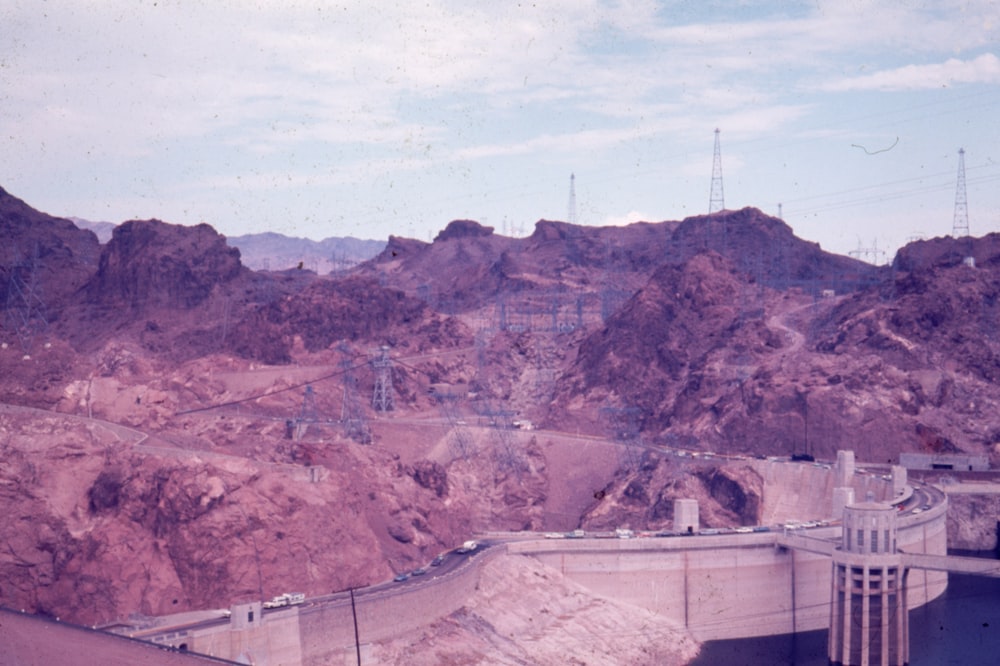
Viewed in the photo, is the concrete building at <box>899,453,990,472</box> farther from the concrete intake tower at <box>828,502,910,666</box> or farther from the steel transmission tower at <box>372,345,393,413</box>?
the steel transmission tower at <box>372,345,393,413</box>

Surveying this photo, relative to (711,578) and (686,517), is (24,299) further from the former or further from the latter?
(711,578)

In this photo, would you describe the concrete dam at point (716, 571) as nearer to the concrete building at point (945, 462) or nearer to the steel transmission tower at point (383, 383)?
the concrete building at point (945, 462)

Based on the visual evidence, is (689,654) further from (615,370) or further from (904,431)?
(615,370)

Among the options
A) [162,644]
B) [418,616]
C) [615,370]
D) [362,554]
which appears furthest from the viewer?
[615,370]

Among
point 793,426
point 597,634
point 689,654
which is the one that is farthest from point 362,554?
point 793,426

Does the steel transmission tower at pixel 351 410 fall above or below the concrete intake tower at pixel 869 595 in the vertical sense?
above

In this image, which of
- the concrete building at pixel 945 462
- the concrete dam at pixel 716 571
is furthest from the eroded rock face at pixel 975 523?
the concrete dam at pixel 716 571
